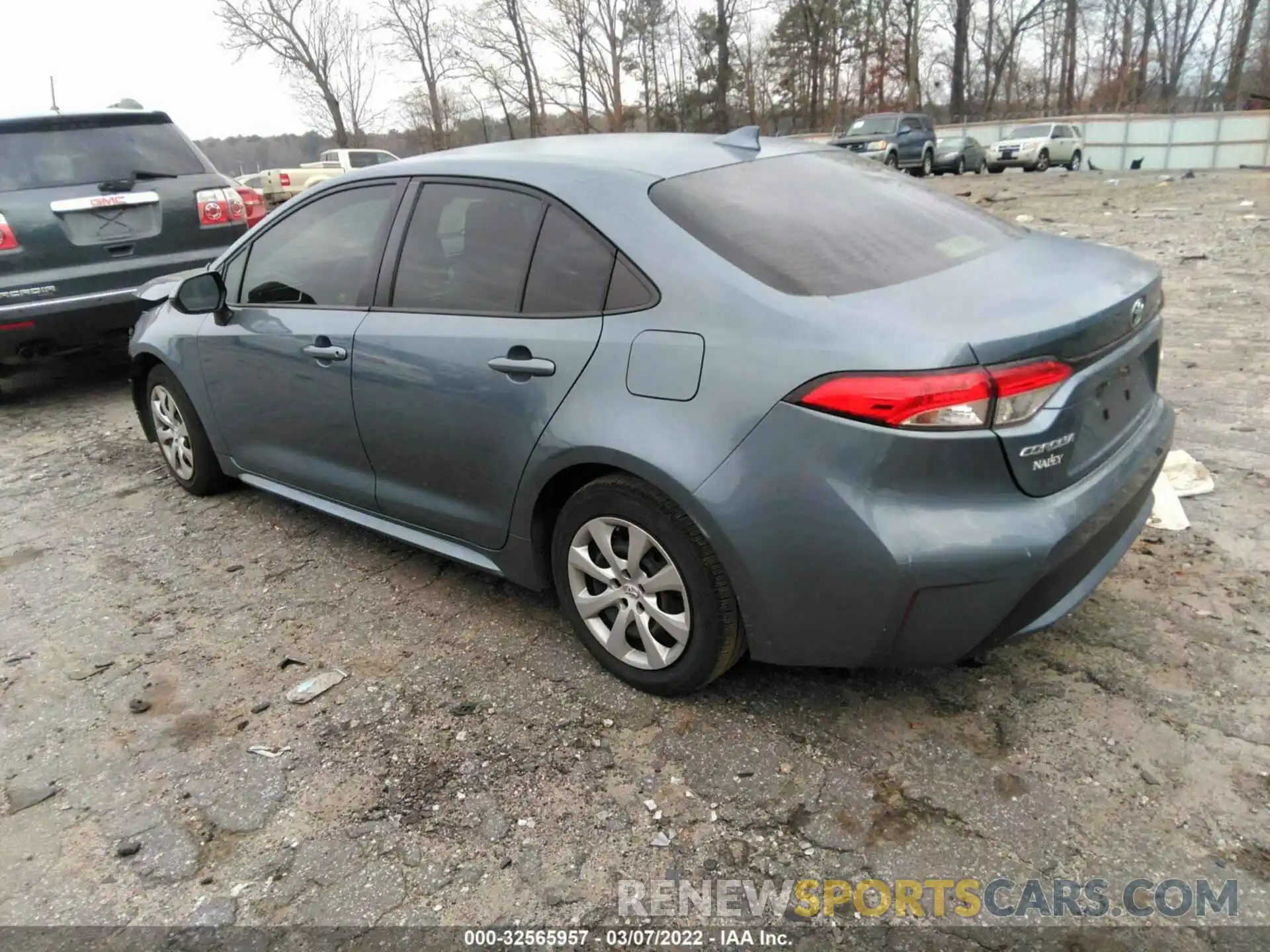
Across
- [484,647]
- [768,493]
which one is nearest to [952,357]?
[768,493]

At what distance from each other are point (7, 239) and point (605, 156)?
4.73 m

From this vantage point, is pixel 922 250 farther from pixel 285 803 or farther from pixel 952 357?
pixel 285 803

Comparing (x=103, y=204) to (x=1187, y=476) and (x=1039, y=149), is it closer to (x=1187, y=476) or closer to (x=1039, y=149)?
(x=1187, y=476)

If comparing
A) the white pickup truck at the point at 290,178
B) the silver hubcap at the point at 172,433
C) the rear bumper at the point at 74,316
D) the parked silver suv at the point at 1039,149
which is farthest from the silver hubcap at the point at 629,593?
the parked silver suv at the point at 1039,149

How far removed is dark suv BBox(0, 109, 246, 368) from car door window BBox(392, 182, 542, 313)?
12.4 ft

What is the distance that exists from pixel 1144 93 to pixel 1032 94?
606 cm

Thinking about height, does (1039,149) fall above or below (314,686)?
above

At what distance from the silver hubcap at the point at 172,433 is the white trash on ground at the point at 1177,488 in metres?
4.42

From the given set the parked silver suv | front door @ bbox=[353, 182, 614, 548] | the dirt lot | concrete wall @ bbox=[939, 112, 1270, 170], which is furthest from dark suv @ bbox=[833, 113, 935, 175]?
front door @ bbox=[353, 182, 614, 548]

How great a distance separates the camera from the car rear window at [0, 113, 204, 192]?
588 centimetres

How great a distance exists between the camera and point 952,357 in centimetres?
212

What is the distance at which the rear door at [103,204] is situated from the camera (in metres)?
5.79

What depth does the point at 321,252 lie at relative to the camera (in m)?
3.62

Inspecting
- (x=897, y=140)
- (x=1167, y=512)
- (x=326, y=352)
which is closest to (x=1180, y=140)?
(x=897, y=140)
